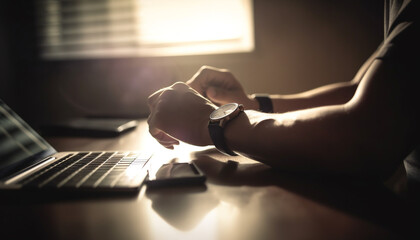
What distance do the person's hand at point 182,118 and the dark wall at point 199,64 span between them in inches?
34.0

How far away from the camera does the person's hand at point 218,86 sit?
0.87m

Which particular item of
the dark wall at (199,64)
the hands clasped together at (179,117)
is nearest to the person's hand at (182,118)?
the hands clasped together at (179,117)

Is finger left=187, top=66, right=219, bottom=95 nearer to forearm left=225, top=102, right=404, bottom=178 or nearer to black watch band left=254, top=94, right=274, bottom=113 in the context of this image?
black watch band left=254, top=94, right=274, bottom=113

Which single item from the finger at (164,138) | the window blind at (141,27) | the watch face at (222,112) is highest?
the window blind at (141,27)

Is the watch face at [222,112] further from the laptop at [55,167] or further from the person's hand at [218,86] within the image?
the person's hand at [218,86]

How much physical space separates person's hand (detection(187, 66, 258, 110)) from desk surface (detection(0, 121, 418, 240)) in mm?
462

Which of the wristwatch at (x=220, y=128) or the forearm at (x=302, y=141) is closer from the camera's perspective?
the forearm at (x=302, y=141)

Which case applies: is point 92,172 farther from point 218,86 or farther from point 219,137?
point 218,86

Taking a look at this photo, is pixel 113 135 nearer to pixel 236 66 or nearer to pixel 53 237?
pixel 53 237

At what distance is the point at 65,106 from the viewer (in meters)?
1.85

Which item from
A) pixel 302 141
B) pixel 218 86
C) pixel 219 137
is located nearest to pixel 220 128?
pixel 219 137

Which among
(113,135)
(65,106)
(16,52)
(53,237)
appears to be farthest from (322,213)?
(16,52)

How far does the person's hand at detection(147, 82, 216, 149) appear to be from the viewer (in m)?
0.60

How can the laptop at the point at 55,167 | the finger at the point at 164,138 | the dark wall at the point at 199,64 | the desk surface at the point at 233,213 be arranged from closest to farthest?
the desk surface at the point at 233,213
the laptop at the point at 55,167
the finger at the point at 164,138
the dark wall at the point at 199,64
